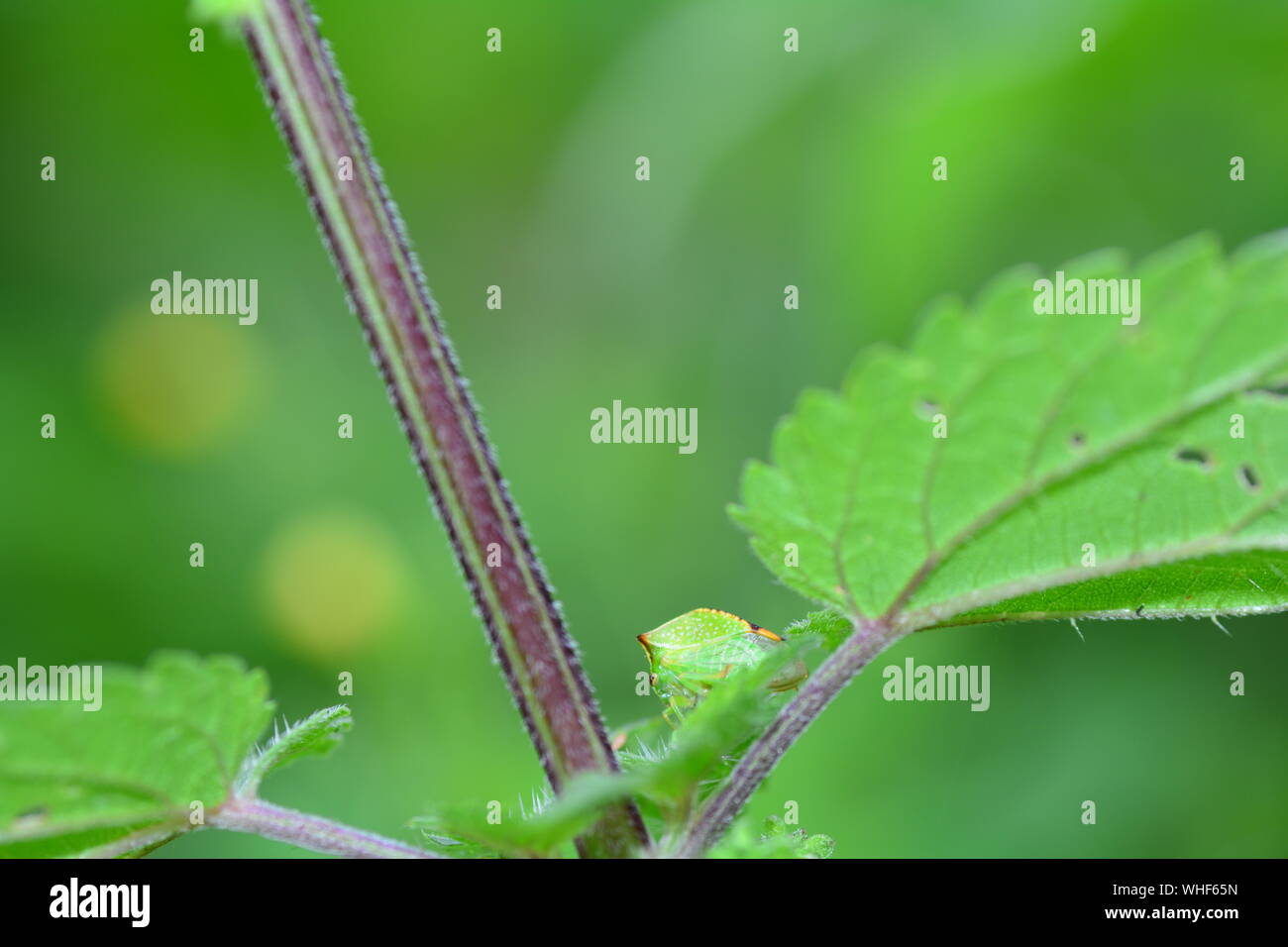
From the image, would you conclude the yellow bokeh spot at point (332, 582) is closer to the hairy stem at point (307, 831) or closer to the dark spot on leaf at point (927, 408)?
the hairy stem at point (307, 831)

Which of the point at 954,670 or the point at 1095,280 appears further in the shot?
the point at 954,670

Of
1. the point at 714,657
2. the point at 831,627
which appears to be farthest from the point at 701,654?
the point at 831,627

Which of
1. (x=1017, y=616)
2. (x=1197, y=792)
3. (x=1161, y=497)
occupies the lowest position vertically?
(x=1197, y=792)

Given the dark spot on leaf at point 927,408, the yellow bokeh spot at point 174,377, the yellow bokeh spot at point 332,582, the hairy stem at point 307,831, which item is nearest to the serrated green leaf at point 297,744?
the hairy stem at point 307,831

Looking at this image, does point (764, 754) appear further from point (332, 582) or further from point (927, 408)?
point (332, 582)

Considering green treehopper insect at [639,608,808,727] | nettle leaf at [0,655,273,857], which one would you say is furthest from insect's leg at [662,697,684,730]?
nettle leaf at [0,655,273,857]
